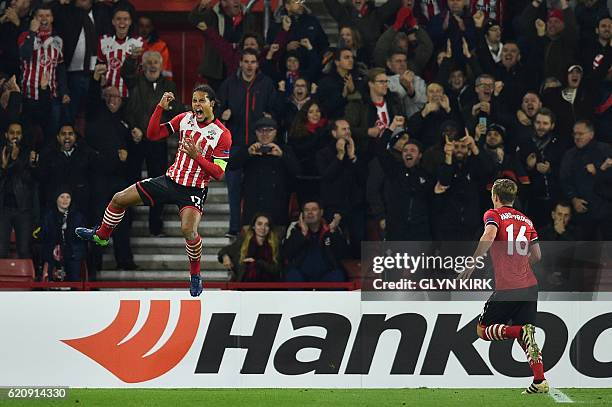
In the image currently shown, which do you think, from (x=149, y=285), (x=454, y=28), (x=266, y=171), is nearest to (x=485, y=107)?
(x=454, y=28)

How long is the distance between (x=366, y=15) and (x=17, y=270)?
18.9 ft

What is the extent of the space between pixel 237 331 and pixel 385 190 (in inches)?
117

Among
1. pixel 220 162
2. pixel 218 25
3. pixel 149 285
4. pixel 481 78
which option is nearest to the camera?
pixel 220 162

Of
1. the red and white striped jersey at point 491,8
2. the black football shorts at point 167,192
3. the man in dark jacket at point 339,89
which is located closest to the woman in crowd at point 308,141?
the man in dark jacket at point 339,89

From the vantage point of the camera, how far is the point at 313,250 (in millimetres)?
15656

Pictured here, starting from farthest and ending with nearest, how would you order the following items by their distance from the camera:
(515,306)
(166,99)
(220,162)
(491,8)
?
(491,8) → (515,306) → (220,162) → (166,99)

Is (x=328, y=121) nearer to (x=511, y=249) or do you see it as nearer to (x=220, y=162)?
(x=220, y=162)

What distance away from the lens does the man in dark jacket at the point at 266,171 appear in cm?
1627

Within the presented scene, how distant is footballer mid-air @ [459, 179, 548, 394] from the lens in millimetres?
12734

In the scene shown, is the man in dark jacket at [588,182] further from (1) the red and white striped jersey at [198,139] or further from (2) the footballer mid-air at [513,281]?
(1) the red and white striped jersey at [198,139]

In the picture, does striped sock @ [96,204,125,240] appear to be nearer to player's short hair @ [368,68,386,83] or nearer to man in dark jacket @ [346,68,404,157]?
man in dark jacket @ [346,68,404,157]

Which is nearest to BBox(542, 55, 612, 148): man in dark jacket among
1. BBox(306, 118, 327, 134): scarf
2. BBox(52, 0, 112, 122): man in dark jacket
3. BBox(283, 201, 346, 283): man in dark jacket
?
BBox(306, 118, 327, 134): scarf

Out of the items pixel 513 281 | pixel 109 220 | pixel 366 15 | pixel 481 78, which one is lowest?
pixel 513 281

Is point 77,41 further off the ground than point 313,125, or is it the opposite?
point 77,41
